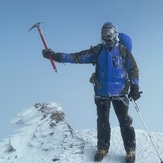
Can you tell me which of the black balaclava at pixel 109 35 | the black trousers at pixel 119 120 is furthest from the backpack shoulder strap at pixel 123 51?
the black trousers at pixel 119 120

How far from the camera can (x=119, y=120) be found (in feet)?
28.9

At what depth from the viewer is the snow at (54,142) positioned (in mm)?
9305

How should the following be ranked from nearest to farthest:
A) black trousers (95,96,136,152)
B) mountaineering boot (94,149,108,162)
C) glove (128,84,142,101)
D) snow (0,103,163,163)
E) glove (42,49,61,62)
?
glove (128,84,142,101), black trousers (95,96,136,152), mountaineering boot (94,149,108,162), glove (42,49,61,62), snow (0,103,163,163)

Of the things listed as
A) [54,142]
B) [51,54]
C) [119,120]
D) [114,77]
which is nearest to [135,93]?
[114,77]

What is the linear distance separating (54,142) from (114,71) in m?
3.20

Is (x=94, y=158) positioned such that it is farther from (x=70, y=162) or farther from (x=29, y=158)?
(x=29, y=158)

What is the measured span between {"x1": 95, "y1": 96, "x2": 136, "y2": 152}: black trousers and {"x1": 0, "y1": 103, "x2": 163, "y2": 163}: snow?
50 centimetres

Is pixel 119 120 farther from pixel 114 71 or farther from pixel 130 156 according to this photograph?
pixel 114 71

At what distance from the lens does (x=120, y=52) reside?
28.1ft

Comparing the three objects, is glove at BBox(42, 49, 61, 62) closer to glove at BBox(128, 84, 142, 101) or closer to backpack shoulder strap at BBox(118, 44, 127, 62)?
backpack shoulder strap at BBox(118, 44, 127, 62)

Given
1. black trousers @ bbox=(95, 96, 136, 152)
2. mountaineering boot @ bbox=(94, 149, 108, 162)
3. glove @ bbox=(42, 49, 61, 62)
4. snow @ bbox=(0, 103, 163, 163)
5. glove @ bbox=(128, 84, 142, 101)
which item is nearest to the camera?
glove @ bbox=(128, 84, 142, 101)

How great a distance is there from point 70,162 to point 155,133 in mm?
3554

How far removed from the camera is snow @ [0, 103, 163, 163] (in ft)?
30.5

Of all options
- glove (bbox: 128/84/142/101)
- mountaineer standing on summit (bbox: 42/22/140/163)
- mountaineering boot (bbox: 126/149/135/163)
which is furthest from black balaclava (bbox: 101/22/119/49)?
mountaineering boot (bbox: 126/149/135/163)
